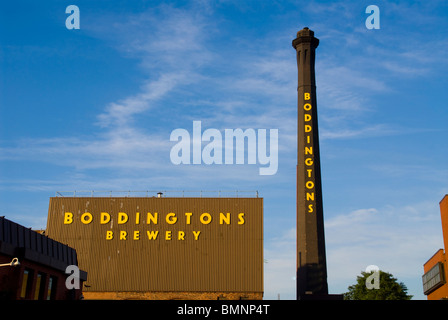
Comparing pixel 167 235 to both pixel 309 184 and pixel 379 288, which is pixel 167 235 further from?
pixel 379 288

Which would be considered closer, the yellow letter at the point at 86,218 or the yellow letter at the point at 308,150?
the yellow letter at the point at 86,218

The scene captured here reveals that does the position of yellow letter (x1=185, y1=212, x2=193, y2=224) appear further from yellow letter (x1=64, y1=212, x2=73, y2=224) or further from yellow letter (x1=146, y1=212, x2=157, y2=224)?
yellow letter (x1=64, y1=212, x2=73, y2=224)

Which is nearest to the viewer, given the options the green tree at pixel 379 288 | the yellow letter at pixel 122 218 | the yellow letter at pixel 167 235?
the yellow letter at pixel 167 235

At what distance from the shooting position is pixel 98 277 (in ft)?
167

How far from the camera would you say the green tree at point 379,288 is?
86.2 m

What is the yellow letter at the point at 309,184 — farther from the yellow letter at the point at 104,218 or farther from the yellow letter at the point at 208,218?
the yellow letter at the point at 104,218

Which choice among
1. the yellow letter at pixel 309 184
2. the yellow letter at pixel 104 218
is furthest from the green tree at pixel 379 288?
the yellow letter at pixel 104 218

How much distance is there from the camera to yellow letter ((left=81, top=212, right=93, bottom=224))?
5309 cm

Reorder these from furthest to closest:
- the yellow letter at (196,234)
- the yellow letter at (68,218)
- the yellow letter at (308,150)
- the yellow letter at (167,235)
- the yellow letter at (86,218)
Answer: the yellow letter at (308,150) → the yellow letter at (68,218) → the yellow letter at (86,218) → the yellow letter at (167,235) → the yellow letter at (196,234)

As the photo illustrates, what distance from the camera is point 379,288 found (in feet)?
292

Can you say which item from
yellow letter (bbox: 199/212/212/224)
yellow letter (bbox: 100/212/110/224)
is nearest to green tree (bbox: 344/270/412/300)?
yellow letter (bbox: 199/212/212/224)

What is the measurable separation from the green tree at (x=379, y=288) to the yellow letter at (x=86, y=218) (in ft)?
188

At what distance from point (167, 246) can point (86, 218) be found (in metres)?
9.62
